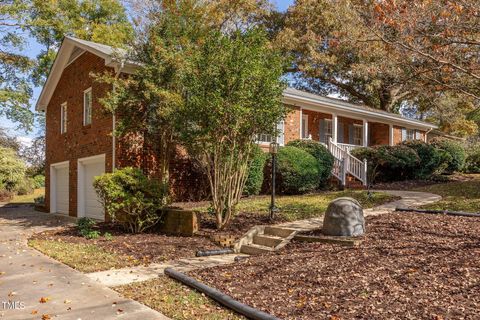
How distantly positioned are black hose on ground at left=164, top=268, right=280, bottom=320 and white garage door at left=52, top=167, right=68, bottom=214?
11988mm

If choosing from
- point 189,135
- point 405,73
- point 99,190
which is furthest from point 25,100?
point 405,73

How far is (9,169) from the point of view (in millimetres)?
24547

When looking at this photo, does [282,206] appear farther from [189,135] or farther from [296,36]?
[296,36]

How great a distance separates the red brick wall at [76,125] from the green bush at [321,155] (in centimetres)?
753

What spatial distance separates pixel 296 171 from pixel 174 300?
10023 millimetres

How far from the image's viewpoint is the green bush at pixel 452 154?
2133 cm

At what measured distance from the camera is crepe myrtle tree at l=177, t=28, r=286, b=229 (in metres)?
8.86

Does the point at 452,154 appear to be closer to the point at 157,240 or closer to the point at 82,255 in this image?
the point at 157,240

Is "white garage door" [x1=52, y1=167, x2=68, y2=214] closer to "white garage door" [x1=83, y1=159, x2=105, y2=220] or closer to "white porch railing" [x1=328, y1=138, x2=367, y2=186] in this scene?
"white garage door" [x1=83, y1=159, x2=105, y2=220]

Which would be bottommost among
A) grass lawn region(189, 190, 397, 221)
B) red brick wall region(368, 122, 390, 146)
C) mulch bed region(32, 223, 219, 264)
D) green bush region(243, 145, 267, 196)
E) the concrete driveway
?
the concrete driveway

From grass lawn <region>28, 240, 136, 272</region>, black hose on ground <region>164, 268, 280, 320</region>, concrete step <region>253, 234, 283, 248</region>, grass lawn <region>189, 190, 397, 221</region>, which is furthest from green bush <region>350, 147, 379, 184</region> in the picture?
black hose on ground <region>164, 268, 280, 320</region>

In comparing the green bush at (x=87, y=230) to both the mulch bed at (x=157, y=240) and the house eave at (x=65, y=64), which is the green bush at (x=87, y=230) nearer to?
the mulch bed at (x=157, y=240)

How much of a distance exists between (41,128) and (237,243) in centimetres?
2934

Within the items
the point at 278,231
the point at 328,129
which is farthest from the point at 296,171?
the point at 328,129
